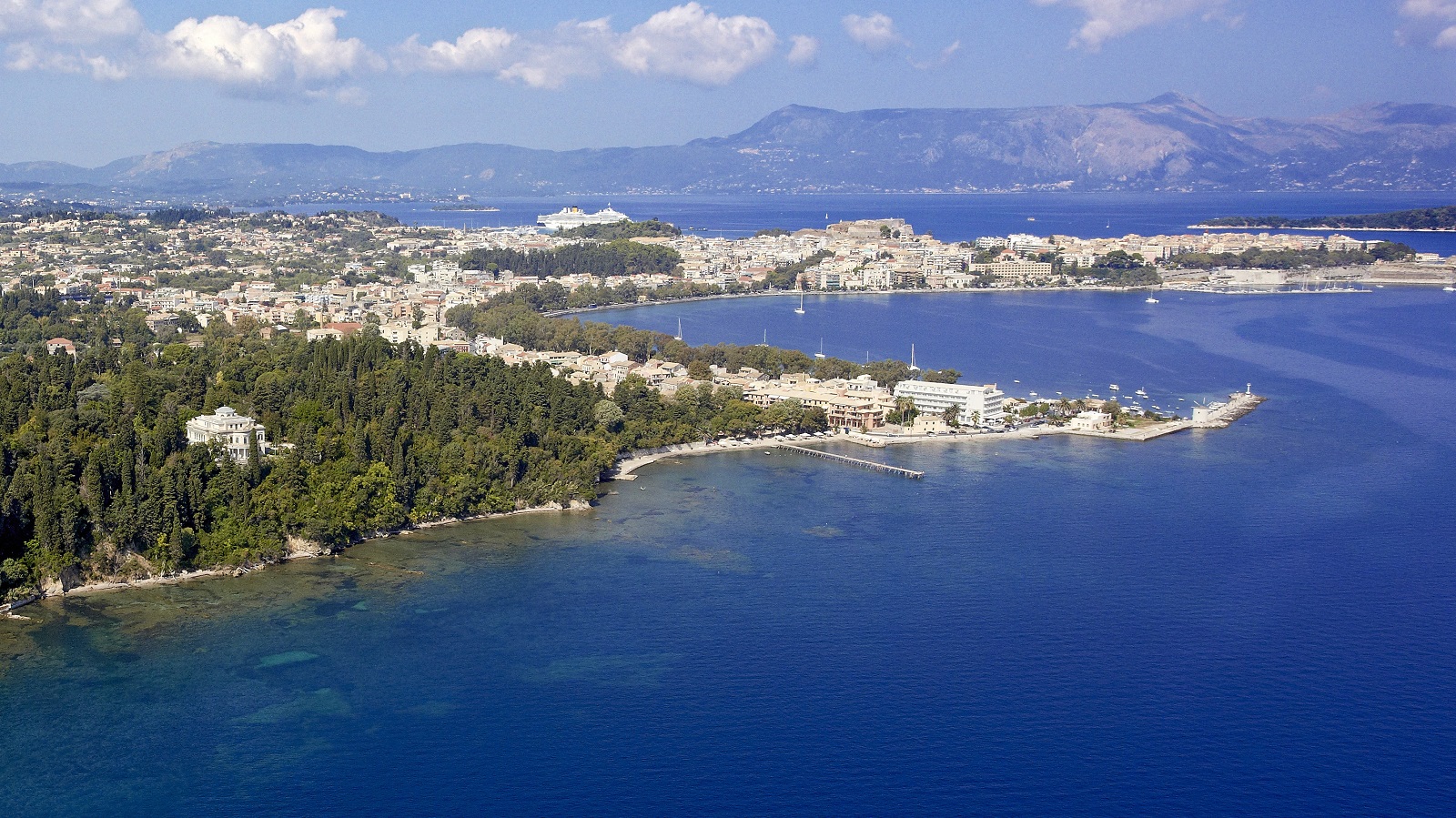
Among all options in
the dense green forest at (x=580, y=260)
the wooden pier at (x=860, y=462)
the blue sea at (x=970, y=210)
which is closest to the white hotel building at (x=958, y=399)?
the wooden pier at (x=860, y=462)

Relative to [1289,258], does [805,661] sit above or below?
below

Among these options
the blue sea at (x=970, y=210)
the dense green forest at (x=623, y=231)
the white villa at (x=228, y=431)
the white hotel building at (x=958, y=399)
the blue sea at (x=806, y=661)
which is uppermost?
the blue sea at (x=970, y=210)

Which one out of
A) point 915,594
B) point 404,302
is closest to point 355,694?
point 915,594

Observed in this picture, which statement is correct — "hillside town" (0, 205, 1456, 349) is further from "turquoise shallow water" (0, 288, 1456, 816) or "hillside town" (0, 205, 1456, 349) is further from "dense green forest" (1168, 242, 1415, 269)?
"turquoise shallow water" (0, 288, 1456, 816)

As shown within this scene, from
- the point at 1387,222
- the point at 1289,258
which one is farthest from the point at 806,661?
the point at 1387,222

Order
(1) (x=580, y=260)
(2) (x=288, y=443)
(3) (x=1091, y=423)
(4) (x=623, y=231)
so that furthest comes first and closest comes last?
(4) (x=623, y=231) < (1) (x=580, y=260) < (3) (x=1091, y=423) < (2) (x=288, y=443)

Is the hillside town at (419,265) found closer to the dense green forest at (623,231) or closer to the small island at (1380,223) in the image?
the dense green forest at (623,231)

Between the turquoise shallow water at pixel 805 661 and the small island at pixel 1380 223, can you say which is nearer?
the turquoise shallow water at pixel 805 661

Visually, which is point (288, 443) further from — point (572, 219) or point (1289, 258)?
point (572, 219)
